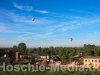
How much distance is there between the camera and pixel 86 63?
24266 millimetres

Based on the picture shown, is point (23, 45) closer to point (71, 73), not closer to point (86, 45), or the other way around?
point (86, 45)

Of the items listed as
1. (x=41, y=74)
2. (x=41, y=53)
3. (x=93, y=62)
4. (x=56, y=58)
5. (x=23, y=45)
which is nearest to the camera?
(x=41, y=74)

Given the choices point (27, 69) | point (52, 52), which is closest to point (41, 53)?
point (52, 52)

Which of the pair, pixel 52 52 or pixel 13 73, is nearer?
Result: pixel 13 73

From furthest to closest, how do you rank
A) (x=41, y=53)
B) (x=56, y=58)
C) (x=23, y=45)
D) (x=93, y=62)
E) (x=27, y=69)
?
(x=23, y=45) → (x=41, y=53) → (x=56, y=58) → (x=93, y=62) → (x=27, y=69)

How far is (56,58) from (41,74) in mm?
14204

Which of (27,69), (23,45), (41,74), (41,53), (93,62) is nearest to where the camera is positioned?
(41,74)

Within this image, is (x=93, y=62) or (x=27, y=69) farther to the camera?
(x=93, y=62)

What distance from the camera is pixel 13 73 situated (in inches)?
643

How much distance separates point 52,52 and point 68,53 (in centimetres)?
1201

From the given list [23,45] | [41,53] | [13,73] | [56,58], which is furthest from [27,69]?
[23,45]

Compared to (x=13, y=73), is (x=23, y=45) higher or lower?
higher

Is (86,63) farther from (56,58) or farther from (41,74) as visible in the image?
(41,74)

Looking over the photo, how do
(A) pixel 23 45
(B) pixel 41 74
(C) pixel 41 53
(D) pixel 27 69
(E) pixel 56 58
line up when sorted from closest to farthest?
(B) pixel 41 74
(D) pixel 27 69
(E) pixel 56 58
(C) pixel 41 53
(A) pixel 23 45
